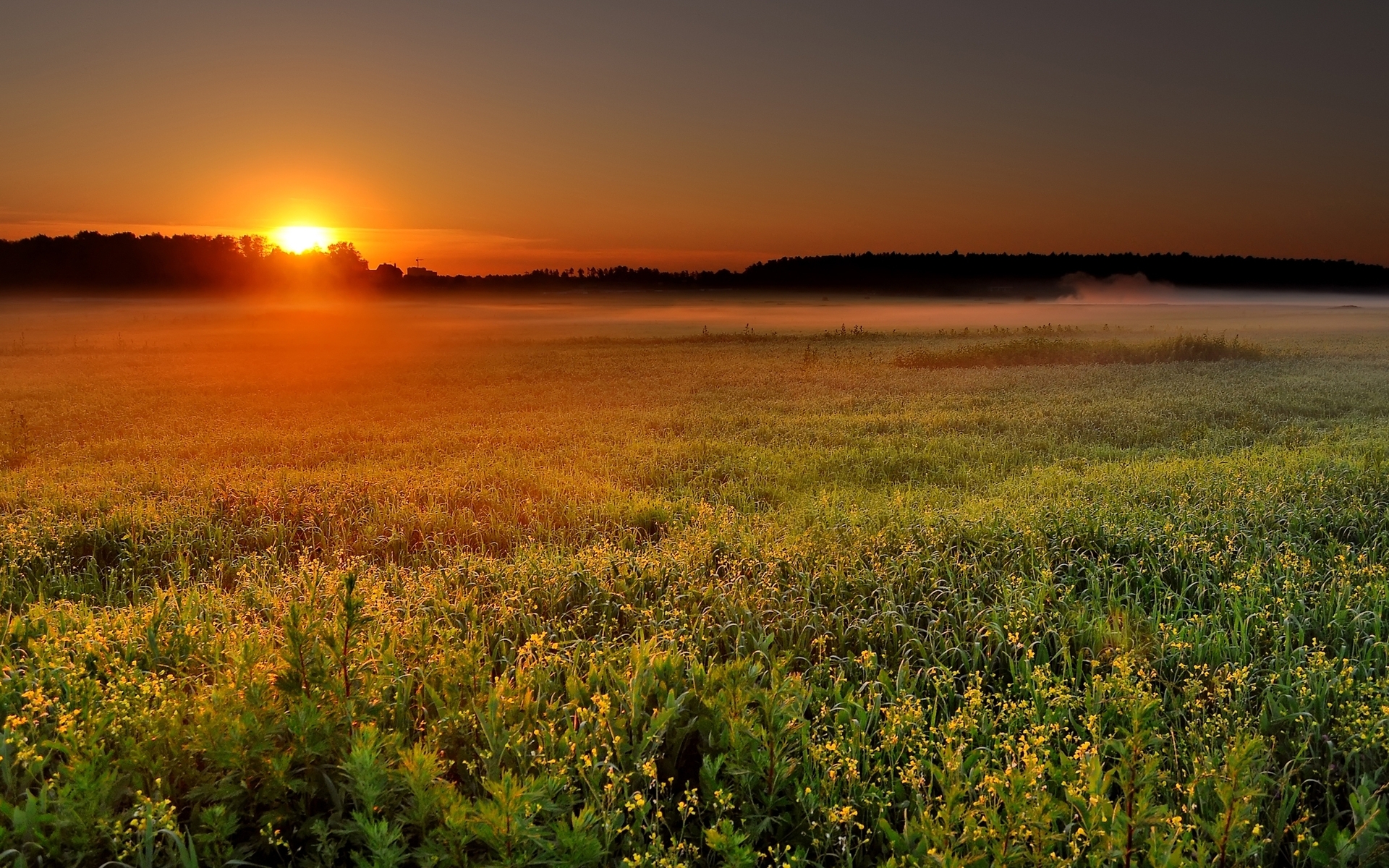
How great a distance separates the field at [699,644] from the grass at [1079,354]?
13.1 metres

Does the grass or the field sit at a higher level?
the grass

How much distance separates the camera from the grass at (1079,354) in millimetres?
27297

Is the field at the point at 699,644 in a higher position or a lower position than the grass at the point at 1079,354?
lower

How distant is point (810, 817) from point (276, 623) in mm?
3948

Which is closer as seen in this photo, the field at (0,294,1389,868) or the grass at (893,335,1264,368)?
the field at (0,294,1389,868)

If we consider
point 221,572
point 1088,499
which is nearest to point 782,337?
point 1088,499

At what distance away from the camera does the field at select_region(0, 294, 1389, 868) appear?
3.16 m

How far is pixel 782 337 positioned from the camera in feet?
140

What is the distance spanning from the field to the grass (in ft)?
43.0

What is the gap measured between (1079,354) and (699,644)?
27639 mm

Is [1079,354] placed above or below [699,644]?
above

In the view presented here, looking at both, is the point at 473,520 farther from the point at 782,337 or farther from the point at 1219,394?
the point at 782,337

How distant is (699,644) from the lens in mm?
5512

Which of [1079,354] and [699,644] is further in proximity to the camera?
[1079,354]
